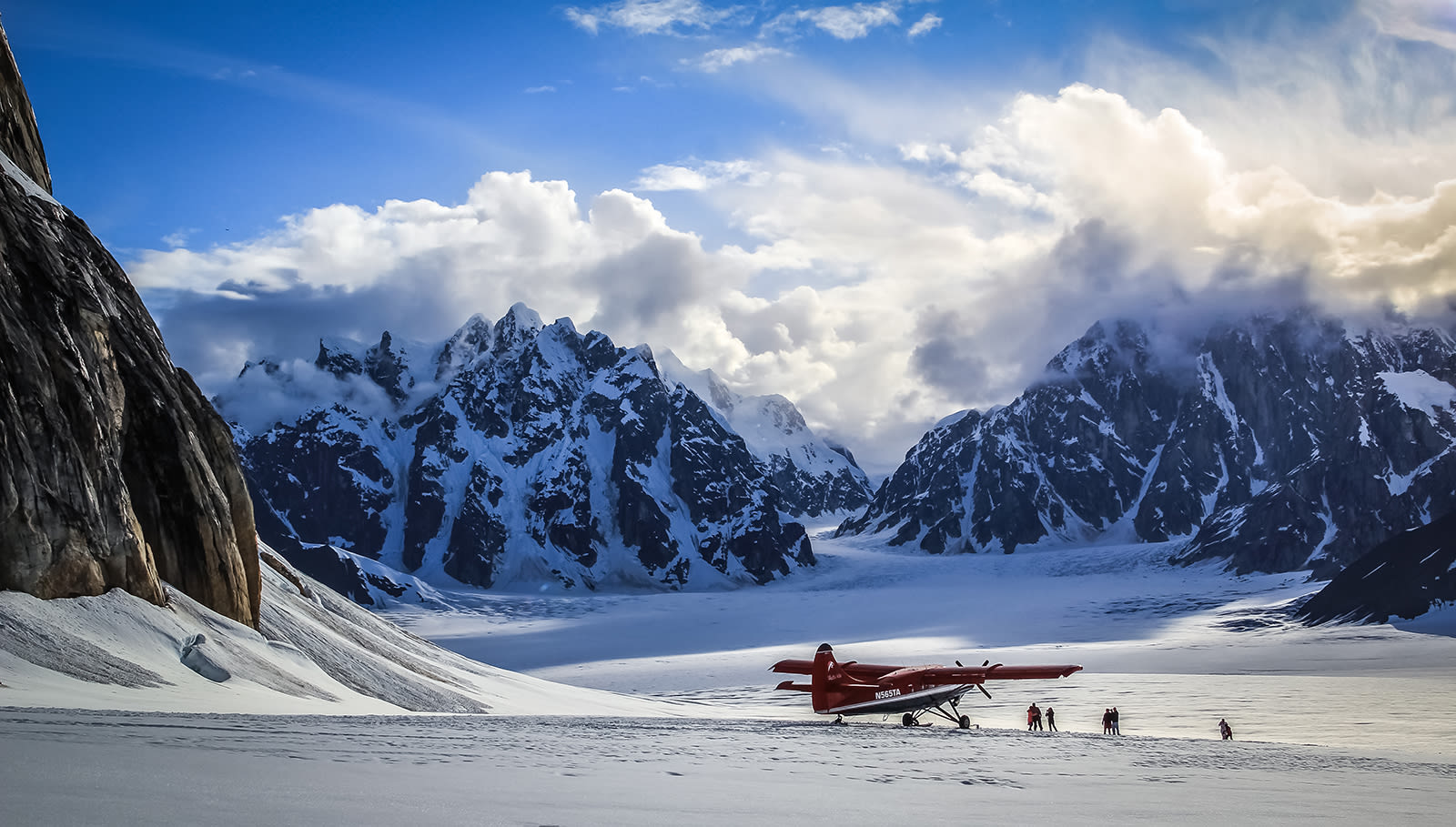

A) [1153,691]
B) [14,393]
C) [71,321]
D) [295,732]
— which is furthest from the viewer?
[1153,691]

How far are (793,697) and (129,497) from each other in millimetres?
42546

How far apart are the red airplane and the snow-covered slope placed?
7.66 m

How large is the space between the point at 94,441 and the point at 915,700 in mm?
30236

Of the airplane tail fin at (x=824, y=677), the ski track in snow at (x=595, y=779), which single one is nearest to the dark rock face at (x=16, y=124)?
the ski track in snow at (x=595, y=779)

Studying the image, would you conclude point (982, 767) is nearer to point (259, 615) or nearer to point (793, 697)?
point (259, 615)

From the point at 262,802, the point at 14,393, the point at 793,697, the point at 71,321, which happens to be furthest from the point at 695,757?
Result: the point at 793,697

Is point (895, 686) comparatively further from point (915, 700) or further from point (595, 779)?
point (595, 779)

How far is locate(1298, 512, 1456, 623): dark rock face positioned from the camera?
111 metres

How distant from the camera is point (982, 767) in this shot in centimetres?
1766

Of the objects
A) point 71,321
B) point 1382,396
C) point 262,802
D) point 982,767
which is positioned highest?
point 1382,396

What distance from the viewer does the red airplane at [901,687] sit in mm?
38781

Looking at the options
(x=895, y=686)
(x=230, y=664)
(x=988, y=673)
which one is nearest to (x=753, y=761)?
(x=230, y=664)

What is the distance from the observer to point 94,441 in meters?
30.9

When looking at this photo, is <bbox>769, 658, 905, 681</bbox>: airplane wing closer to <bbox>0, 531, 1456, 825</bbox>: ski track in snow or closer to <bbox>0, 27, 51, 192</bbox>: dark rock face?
<bbox>0, 531, 1456, 825</bbox>: ski track in snow
